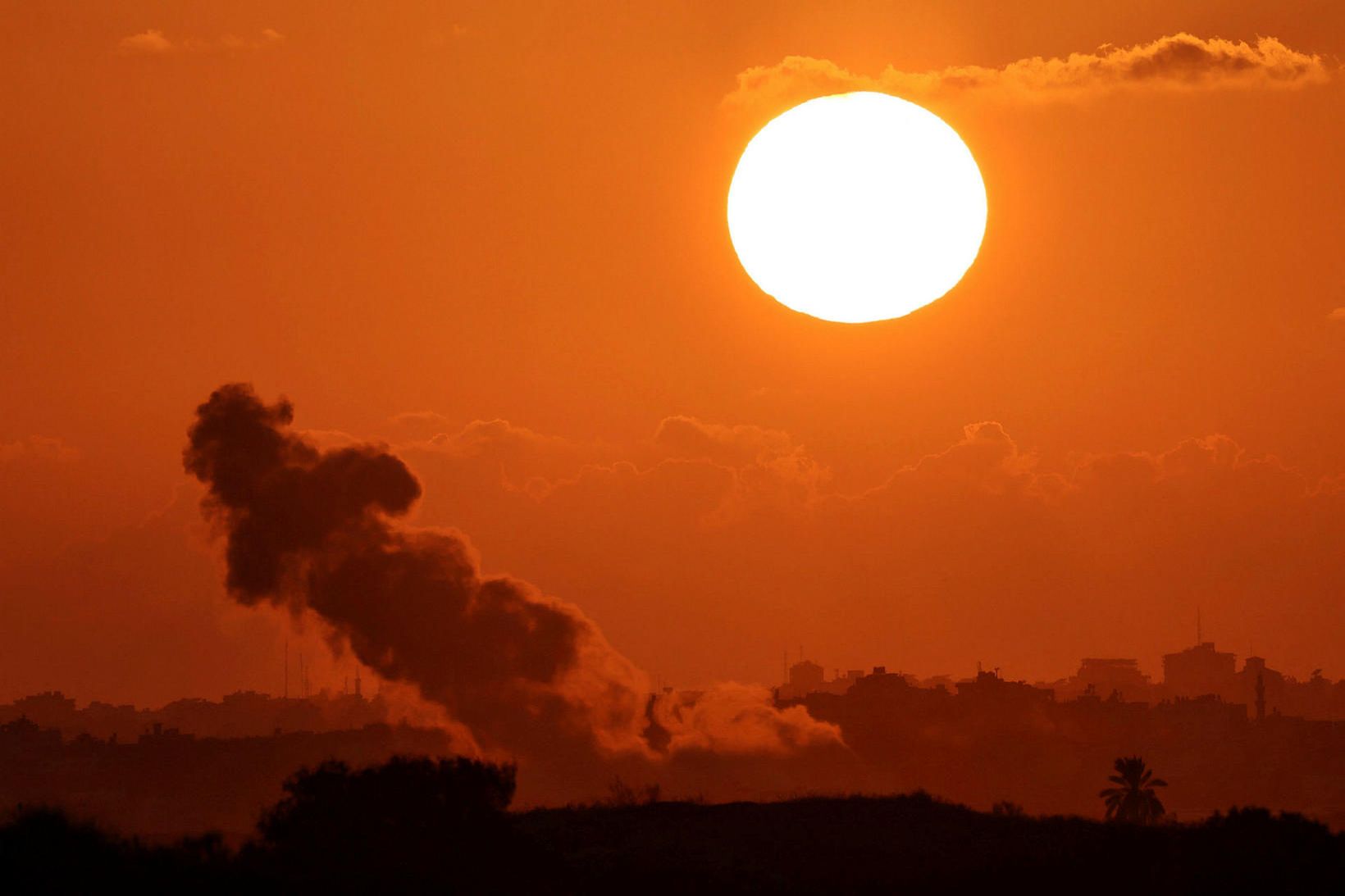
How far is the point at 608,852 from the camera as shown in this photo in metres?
73.4

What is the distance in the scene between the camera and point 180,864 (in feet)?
203

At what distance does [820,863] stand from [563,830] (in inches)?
430

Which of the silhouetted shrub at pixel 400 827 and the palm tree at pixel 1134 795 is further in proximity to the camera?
the palm tree at pixel 1134 795

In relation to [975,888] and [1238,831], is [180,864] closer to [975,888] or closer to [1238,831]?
[975,888]

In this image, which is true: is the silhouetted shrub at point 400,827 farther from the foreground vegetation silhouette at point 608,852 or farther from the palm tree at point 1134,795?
the palm tree at point 1134,795

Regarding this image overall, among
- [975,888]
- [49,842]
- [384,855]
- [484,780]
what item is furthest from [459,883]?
[975,888]

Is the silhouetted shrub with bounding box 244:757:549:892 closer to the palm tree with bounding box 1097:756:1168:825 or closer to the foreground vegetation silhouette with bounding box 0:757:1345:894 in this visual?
the foreground vegetation silhouette with bounding box 0:757:1345:894

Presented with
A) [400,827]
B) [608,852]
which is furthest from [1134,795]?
[400,827]

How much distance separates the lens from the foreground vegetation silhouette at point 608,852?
2464 inches

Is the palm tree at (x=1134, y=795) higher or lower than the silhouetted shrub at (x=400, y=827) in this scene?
higher

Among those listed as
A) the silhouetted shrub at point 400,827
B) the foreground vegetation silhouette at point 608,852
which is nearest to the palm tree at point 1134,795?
the foreground vegetation silhouette at point 608,852

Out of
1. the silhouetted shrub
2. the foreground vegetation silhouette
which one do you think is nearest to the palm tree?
the foreground vegetation silhouette

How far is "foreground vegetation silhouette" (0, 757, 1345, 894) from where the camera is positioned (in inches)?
2464

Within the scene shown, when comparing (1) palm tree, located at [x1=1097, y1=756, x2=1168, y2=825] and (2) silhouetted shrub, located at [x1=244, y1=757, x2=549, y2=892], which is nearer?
(2) silhouetted shrub, located at [x1=244, y1=757, x2=549, y2=892]
